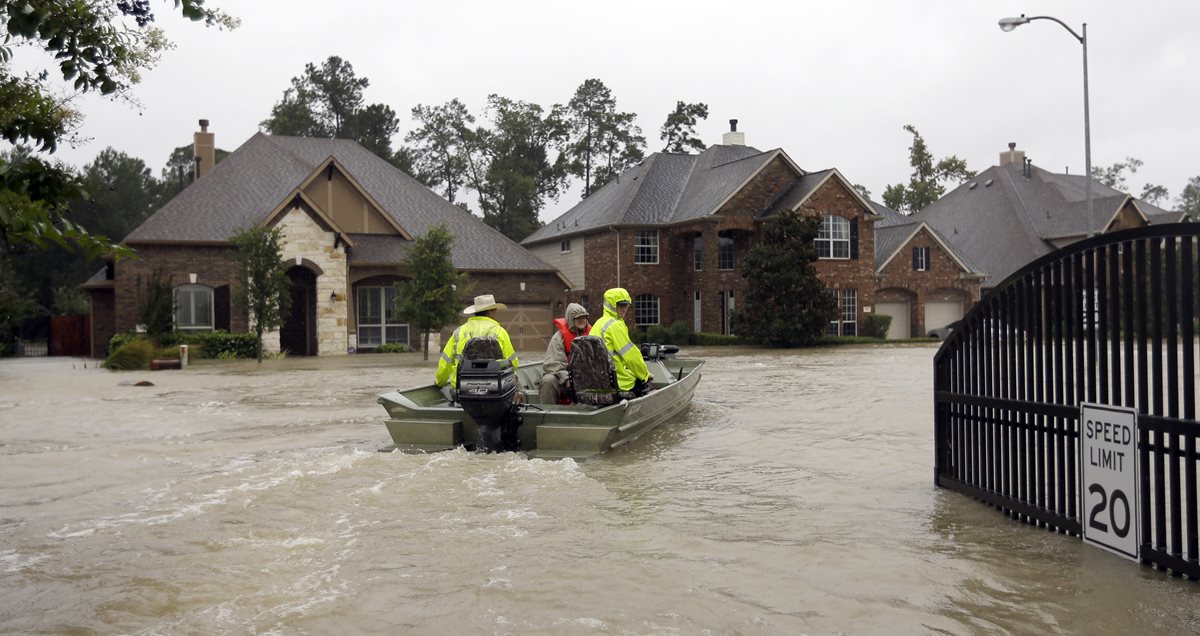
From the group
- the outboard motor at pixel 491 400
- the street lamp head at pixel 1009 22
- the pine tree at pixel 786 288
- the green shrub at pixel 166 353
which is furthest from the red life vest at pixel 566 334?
the pine tree at pixel 786 288

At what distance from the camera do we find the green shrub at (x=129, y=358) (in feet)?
88.6

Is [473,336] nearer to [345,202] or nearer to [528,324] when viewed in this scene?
[345,202]

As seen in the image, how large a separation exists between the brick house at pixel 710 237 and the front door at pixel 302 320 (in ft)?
44.2

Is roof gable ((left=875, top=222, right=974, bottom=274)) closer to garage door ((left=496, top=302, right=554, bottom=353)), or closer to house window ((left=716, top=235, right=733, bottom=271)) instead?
house window ((left=716, top=235, right=733, bottom=271))

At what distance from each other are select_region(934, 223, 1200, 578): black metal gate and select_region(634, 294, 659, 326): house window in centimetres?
3312

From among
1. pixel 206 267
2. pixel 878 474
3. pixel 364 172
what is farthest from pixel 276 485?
pixel 364 172

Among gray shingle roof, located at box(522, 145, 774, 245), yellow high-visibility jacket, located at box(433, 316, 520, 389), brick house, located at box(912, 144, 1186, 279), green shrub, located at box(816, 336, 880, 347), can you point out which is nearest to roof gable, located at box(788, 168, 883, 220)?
gray shingle roof, located at box(522, 145, 774, 245)

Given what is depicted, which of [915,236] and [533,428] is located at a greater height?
[915,236]

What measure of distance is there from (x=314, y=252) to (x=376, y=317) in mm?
3593

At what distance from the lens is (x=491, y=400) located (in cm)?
1062

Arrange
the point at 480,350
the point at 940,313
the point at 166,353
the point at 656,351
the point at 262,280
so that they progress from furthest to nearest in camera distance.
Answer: the point at 940,313
the point at 262,280
the point at 166,353
the point at 656,351
the point at 480,350

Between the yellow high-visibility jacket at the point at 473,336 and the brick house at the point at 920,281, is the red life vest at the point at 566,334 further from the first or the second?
the brick house at the point at 920,281

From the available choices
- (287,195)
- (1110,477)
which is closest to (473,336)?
(1110,477)

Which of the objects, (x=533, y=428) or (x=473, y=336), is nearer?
(x=533, y=428)
